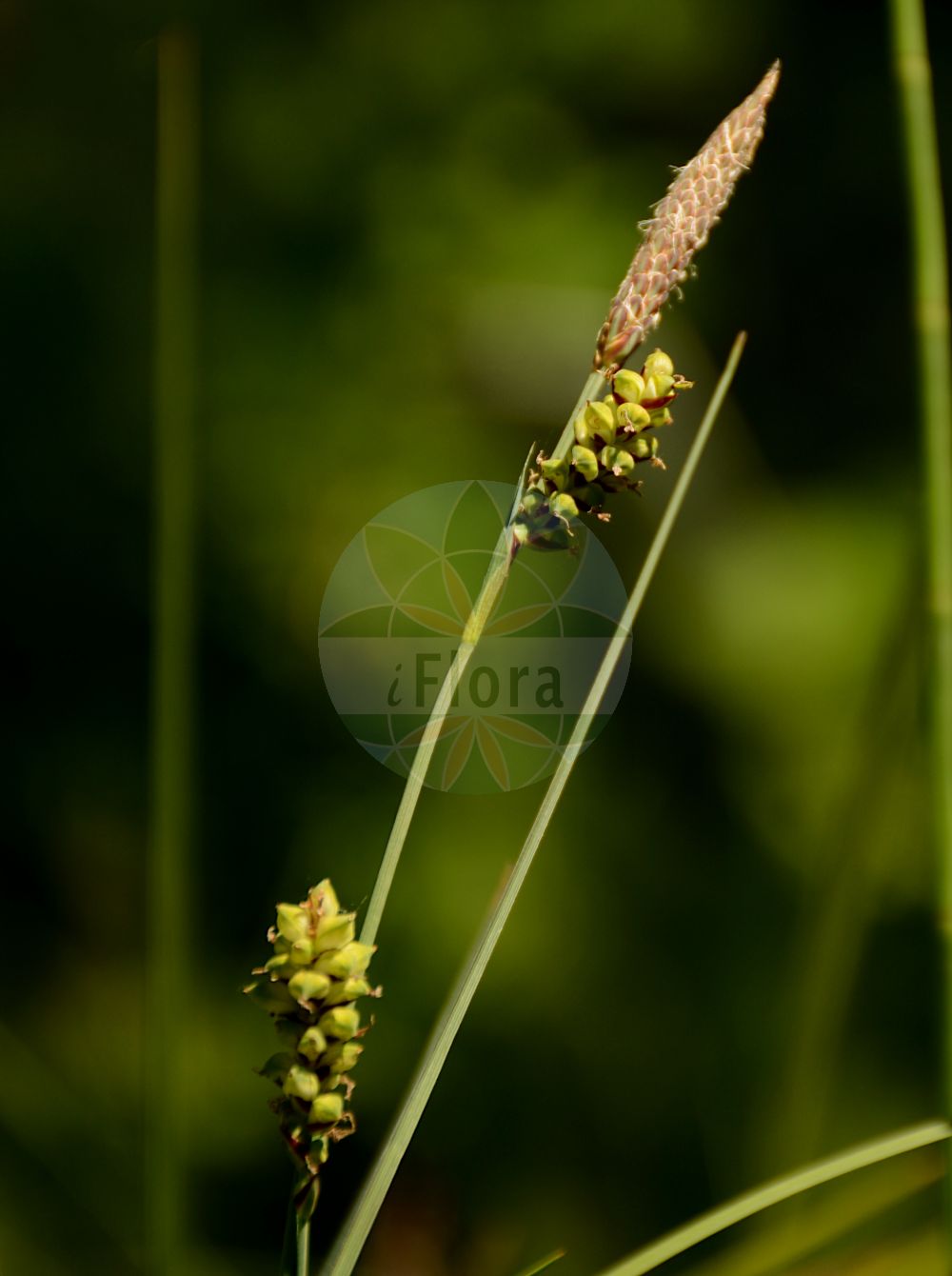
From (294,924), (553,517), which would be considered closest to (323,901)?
(294,924)

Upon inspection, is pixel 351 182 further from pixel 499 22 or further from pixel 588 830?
pixel 588 830

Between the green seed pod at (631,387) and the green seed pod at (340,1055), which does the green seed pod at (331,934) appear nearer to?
the green seed pod at (340,1055)

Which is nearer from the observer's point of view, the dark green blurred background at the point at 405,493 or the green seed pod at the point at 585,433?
the green seed pod at the point at 585,433

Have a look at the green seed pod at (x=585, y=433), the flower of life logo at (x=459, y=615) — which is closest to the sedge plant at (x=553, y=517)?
the green seed pod at (x=585, y=433)

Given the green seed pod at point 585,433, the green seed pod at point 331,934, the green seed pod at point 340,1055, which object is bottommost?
the green seed pod at point 340,1055

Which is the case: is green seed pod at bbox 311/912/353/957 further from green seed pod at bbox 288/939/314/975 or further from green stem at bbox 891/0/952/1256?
green stem at bbox 891/0/952/1256

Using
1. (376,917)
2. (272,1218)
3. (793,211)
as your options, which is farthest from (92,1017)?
(793,211)

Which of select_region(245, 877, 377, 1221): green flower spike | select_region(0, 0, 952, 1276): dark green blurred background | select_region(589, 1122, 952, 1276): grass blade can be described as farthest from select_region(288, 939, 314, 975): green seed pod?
select_region(0, 0, 952, 1276): dark green blurred background
